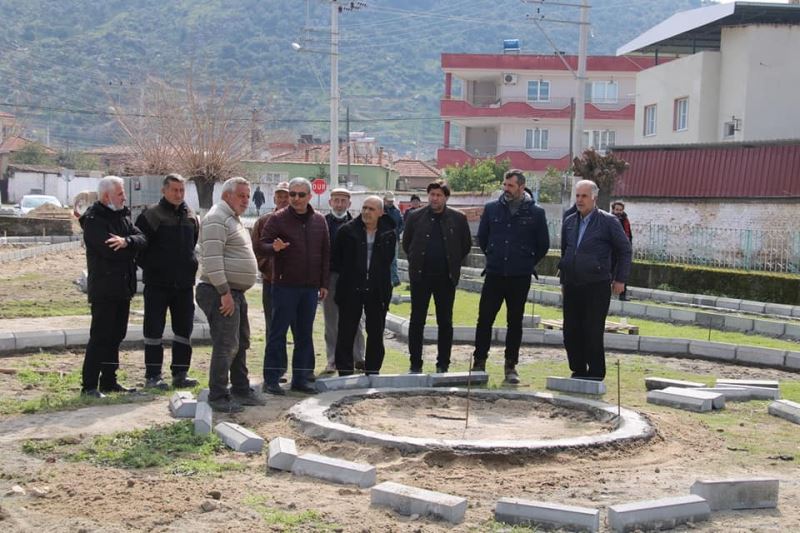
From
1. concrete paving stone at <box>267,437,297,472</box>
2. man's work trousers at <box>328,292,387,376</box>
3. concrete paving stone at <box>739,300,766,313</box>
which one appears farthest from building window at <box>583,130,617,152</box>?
concrete paving stone at <box>267,437,297,472</box>

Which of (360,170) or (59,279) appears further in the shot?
(360,170)

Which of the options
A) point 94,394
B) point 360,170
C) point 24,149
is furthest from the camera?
point 24,149

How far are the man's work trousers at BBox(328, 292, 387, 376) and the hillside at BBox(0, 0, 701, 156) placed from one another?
107976 mm

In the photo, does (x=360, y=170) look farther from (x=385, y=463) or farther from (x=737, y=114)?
(x=385, y=463)

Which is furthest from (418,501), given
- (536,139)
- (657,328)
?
(536,139)

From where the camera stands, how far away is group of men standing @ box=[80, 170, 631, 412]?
8875 millimetres

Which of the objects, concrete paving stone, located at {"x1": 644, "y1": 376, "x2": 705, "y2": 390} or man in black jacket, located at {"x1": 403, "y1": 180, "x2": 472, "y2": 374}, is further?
man in black jacket, located at {"x1": 403, "y1": 180, "x2": 472, "y2": 374}

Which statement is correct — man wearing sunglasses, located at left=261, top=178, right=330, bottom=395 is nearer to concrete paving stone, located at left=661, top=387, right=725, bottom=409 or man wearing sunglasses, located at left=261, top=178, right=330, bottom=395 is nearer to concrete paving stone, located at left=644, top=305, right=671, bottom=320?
concrete paving stone, located at left=661, top=387, right=725, bottom=409

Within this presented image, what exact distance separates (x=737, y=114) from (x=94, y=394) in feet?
92.2

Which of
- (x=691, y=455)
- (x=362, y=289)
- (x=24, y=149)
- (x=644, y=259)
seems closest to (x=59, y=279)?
(x=362, y=289)

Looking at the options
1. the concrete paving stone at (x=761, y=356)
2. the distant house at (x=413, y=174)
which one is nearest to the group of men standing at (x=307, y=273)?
the concrete paving stone at (x=761, y=356)

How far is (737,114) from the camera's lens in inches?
1305

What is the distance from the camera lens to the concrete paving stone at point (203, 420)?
299 inches

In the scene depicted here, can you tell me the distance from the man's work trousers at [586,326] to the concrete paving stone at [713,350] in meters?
3.43
